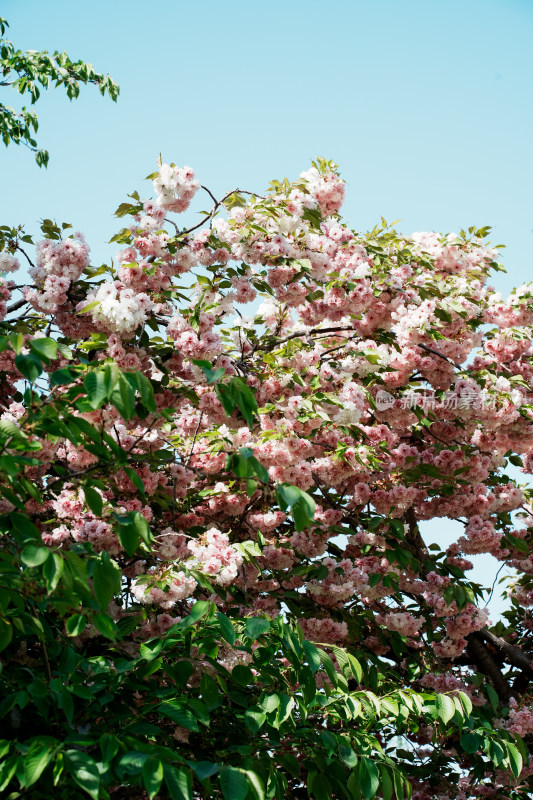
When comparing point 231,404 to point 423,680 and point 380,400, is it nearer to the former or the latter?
point 380,400

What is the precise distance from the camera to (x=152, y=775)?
6.79 feet

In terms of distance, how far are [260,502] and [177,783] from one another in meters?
3.09

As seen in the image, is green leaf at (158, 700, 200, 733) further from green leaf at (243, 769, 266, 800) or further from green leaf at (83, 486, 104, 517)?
green leaf at (83, 486, 104, 517)

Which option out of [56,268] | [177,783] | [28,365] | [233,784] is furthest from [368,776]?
[56,268]

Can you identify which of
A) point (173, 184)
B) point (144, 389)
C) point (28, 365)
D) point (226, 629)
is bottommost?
point (226, 629)

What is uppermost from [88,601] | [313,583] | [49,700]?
[313,583]

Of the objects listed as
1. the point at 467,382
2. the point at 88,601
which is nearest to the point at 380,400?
the point at 467,382

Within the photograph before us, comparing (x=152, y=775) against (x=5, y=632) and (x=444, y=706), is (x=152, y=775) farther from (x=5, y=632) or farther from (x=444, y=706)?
(x=444, y=706)

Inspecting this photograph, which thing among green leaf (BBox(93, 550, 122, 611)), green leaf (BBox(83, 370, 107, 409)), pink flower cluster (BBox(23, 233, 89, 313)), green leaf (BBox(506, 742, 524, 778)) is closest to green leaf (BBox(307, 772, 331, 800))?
green leaf (BBox(506, 742, 524, 778))

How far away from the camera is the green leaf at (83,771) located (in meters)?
2.02

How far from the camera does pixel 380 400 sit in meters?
5.27

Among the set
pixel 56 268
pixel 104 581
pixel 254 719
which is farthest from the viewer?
pixel 56 268

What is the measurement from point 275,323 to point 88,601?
129 inches

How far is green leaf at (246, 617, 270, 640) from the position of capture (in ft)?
8.66
